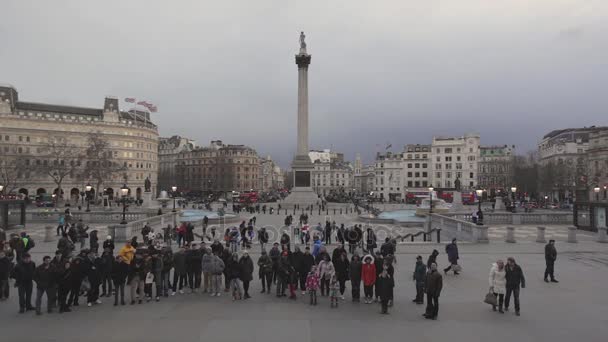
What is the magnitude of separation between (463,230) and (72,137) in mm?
88722

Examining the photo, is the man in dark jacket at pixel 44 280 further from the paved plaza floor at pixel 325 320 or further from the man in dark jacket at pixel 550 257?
the man in dark jacket at pixel 550 257

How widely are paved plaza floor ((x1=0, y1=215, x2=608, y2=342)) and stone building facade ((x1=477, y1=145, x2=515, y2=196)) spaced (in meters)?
83.1

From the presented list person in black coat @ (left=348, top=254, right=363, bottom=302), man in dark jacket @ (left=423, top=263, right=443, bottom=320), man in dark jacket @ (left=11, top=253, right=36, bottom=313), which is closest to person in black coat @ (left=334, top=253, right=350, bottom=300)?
person in black coat @ (left=348, top=254, right=363, bottom=302)

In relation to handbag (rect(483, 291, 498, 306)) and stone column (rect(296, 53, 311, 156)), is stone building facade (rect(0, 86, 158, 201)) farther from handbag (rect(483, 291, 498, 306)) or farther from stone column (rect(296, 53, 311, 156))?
handbag (rect(483, 291, 498, 306))

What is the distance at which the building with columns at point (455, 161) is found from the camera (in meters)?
109

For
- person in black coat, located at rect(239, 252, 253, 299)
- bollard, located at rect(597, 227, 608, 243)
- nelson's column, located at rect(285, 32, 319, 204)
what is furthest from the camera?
nelson's column, located at rect(285, 32, 319, 204)

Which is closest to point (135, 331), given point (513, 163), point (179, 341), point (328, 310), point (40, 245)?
point (179, 341)

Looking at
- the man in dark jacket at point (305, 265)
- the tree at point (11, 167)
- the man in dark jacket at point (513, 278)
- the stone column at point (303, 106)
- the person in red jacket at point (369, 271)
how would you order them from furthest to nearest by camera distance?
the tree at point (11, 167)
the stone column at point (303, 106)
the man in dark jacket at point (305, 265)
the person in red jacket at point (369, 271)
the man in dark jacket at point (513, 278)

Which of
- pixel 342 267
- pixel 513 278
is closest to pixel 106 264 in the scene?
pixel 342 267

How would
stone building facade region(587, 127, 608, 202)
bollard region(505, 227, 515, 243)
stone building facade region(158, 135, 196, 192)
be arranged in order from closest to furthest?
bollard region(505, 227, 515, 243), stone building facade region(587, 127, 608, 202), stone building facade region(158, 135, 196, 192)

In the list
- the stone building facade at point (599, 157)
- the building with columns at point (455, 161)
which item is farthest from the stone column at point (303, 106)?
the building with columns at point (455, 161)

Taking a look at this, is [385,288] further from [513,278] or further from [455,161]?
[455,161]

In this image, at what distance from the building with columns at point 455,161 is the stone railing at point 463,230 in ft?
268

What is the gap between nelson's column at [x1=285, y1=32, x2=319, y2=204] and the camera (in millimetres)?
64600
